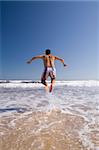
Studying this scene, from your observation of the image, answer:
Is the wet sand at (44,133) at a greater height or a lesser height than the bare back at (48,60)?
lesser

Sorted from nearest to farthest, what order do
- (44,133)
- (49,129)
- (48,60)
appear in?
(44,133) → (49,129) → (48,60)

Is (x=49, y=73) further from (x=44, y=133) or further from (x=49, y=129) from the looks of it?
(x=44, y=133)

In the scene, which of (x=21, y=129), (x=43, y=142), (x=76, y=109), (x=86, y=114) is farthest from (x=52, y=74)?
(x=43, y=142)

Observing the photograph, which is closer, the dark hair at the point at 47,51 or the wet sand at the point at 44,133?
the wet sand at the point at 44,133

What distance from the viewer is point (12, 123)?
665 centimetres

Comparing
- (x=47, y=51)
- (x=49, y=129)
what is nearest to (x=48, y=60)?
(x=47, y=51)

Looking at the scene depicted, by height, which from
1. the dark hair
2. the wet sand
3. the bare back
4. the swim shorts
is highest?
the dark hair

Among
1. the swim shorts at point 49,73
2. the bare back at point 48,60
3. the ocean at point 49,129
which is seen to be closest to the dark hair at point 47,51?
the bare back at point 48,60

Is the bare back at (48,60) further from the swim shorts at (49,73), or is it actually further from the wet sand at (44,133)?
the wet sand at (44,133)

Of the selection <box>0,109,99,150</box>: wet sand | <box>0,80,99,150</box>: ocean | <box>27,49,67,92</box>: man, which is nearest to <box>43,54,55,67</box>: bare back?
<box>27,49,67,92</box>: man

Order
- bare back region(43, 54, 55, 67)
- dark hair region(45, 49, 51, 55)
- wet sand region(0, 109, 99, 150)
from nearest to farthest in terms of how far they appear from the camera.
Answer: wet sand region(0, 109, 99, 150)
bare back region(43, 54, 55, 67)
dark hair region(45, 49, 51, 55)

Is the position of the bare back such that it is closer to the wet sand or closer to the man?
the man

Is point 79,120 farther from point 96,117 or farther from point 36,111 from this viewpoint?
point 36,111

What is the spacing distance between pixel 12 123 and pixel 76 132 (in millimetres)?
1858
